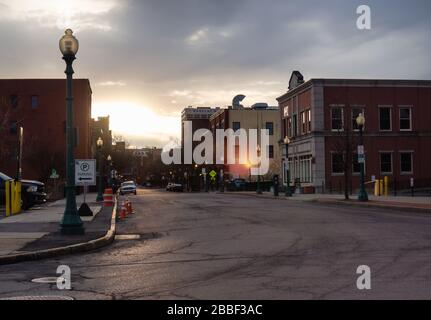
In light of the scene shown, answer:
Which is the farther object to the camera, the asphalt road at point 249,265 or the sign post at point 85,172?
the sign post at point 85,172

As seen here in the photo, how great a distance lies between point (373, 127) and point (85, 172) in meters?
37.6

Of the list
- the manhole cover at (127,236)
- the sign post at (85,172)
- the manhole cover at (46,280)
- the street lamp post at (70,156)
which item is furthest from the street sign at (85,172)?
the manhole cover at (46,280)

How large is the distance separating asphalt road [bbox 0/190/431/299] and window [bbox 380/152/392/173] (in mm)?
36353

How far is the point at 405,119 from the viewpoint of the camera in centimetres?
5409

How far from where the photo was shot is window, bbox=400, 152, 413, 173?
53812 millimetres

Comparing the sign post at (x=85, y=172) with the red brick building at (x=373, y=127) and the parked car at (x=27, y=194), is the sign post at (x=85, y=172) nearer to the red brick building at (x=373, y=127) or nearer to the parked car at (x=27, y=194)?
the parked car at (x=27, y=194)

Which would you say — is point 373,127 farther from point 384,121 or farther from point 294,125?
point 294,125

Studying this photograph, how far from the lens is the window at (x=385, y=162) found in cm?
5353

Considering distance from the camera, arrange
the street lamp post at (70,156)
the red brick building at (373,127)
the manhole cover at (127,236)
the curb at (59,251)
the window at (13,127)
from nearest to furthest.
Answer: the curb at (59,251)
the street lamp post at (70,156)
the manhole cover at (127,236)
the red brick building at (373,127)
the window at (13,127)

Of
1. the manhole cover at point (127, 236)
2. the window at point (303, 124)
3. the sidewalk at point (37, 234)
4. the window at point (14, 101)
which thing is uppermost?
the window at point (14, 101)

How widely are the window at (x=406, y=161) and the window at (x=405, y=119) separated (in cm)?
230
